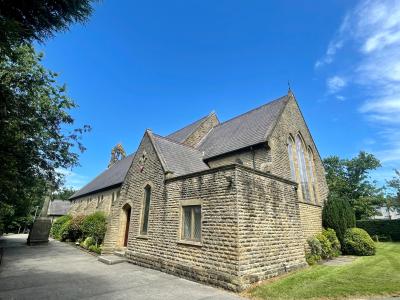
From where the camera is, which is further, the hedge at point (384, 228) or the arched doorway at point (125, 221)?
the hedge at point (384, 228)

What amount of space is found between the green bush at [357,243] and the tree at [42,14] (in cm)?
1755

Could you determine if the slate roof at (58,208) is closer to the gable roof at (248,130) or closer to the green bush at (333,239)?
the gable roof at (248,130)

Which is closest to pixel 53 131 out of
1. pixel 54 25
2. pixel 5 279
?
pixel 5 279

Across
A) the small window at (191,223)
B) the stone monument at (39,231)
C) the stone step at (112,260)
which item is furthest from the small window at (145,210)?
the stone monument at (39,231)

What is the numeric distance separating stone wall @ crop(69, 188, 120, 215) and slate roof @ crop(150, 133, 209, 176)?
1204cm

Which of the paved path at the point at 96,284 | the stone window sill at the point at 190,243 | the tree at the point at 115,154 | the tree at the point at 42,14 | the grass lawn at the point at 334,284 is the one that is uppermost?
the tree at the point at 115,154

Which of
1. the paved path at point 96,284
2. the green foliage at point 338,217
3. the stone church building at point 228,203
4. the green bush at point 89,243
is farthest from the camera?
the green bush at point 89,243

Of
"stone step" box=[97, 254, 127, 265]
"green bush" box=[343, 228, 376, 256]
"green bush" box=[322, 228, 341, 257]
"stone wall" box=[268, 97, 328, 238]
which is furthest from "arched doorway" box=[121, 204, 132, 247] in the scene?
"green bush" box=[343, 228, 376, 256]

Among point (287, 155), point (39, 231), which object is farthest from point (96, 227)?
point (287, 155)

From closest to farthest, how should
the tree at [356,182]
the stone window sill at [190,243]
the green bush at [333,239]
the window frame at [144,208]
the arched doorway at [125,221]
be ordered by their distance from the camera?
1. the stone window sill at [190,243]
2. the window frame at [144,208]
3. the green bush at [333,239]
4. the arched doorway at [125,221]
5. the tree at [356,182]

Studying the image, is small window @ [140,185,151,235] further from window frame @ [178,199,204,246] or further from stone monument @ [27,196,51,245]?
stone monument @ [27,196,51,245]

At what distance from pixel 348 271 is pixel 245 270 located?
4929mm

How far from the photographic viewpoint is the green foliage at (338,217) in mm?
15680

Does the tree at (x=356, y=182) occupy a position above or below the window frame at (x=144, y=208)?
above
